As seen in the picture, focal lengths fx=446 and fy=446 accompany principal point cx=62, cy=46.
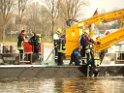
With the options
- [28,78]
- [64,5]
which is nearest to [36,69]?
[28,78]

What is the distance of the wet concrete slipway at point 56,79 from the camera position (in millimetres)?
13945

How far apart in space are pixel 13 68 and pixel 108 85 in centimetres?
408

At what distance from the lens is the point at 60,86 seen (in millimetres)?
14836

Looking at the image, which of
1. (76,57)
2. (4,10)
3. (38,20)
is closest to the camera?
(76,57)

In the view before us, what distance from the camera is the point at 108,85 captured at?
1529 centimetres

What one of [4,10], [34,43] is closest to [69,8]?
[4,10]

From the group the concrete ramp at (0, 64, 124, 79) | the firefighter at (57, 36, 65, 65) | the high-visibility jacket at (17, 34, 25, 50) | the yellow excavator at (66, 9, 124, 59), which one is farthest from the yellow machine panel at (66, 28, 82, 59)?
the high-visibility jacket at (17, 34, 25, 50)

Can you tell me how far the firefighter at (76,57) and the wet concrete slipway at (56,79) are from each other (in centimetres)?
32

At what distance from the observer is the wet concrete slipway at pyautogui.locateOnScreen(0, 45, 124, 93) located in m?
13.9

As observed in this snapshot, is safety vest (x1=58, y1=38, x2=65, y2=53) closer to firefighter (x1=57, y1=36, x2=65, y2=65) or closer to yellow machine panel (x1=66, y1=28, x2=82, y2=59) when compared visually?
firefighter (x1=57, y1=36, x2=65, y2=65)

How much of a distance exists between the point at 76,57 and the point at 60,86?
363 cm

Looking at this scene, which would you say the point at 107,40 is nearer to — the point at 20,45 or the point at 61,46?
the point at 61,46

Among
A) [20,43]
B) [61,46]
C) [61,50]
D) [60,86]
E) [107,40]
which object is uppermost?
[107,40]

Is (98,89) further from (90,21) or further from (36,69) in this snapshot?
(90,21)
